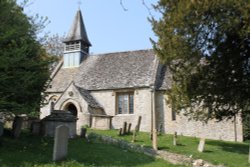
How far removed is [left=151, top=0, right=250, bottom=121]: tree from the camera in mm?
14867

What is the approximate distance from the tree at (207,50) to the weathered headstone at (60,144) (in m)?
6.56

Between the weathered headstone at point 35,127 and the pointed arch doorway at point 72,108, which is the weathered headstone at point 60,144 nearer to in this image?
the weathered headstone at point 35,127

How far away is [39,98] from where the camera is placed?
15523 millimetres

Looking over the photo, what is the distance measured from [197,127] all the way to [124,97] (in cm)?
664

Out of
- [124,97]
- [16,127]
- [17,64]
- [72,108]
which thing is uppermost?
[124,97]

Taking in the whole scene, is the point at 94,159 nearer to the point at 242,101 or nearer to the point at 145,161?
the point at 145,161

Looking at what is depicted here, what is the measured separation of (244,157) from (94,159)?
8369mm

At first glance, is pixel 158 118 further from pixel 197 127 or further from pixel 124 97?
pixel 124 97

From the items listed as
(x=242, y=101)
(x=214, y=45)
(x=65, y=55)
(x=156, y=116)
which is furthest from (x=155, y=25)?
(x=65, y=55)

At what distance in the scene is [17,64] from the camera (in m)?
12.7

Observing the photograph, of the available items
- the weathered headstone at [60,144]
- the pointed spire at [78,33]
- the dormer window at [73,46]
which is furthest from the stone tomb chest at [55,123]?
the pointed spire at [78,33]

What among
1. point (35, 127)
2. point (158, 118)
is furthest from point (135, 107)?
point (35, 127)

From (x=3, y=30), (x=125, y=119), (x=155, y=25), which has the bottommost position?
(x=125, y=119)

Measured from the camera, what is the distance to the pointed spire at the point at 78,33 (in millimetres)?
36531
